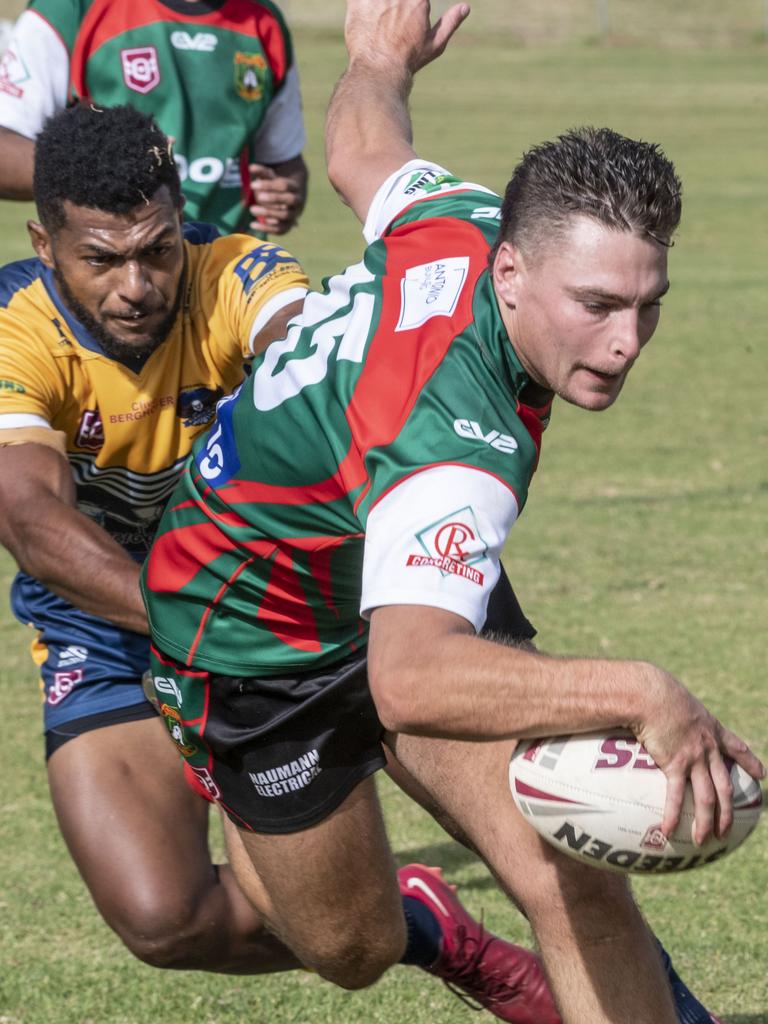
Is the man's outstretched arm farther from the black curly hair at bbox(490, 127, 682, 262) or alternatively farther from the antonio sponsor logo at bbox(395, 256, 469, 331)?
the black curly hair at bbox(490, 127, 682, 262)

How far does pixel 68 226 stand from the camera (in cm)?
494

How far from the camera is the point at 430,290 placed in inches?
142

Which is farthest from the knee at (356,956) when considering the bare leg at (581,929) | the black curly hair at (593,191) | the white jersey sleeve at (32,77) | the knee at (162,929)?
the white jersey sleeve at (32,77)

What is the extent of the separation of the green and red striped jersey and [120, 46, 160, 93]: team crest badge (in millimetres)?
2482

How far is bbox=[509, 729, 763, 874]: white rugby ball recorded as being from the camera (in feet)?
10.7

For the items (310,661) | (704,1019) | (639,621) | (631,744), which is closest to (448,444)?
(631,744)

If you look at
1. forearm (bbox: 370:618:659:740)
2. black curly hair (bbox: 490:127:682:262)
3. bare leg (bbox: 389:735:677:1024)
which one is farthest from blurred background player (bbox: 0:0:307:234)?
forearm (bbox: 370:618:659:740)

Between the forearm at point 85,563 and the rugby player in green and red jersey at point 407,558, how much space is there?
13.0 inches

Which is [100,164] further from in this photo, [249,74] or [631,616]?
[631,616]

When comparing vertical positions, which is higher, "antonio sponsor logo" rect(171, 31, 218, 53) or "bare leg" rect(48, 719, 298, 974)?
"antonio sponsor logo" rect(171, 31, 218, 53)

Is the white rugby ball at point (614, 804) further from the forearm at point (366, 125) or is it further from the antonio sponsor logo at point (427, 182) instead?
the forearm at point (366, 125)

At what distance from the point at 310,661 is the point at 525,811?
2.75 ft

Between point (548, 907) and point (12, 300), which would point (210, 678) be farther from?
point (12, 300)

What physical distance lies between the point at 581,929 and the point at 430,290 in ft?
4.55
